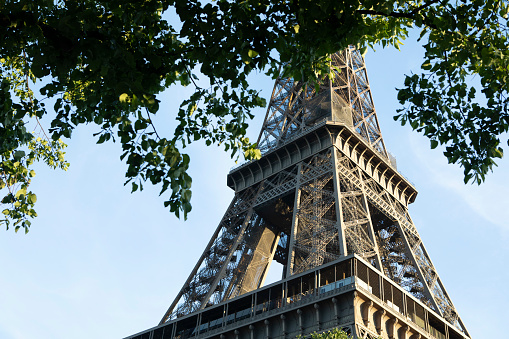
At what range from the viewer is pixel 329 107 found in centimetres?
5234

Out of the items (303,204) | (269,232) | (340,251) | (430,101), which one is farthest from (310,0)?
(269,232)

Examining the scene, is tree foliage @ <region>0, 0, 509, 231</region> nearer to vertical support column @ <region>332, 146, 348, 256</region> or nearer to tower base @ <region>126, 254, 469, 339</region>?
tower base @ <region>126, 254, 469, 339</region>

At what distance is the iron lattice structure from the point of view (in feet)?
133

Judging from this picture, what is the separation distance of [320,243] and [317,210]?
416 cm

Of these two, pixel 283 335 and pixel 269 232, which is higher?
pixel 269 232

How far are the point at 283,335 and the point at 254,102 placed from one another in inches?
898

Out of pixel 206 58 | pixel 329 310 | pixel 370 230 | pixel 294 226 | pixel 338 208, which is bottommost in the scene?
pixel 206 58

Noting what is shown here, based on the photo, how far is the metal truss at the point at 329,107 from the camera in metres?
52.3

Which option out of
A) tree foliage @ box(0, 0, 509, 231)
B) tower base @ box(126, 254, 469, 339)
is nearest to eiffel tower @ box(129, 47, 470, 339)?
tower base @ box(126, 254, 469, 339)

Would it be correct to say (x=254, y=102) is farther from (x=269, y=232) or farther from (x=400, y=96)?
(x=269, y=232)

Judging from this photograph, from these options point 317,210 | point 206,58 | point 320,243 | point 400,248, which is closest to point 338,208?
point 317,210

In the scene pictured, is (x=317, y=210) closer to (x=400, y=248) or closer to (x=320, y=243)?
(x=320, y=243)

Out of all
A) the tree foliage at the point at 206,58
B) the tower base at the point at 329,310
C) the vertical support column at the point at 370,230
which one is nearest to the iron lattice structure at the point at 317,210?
the vertical support column at the point at 370,230

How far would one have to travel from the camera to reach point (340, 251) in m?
37.2
